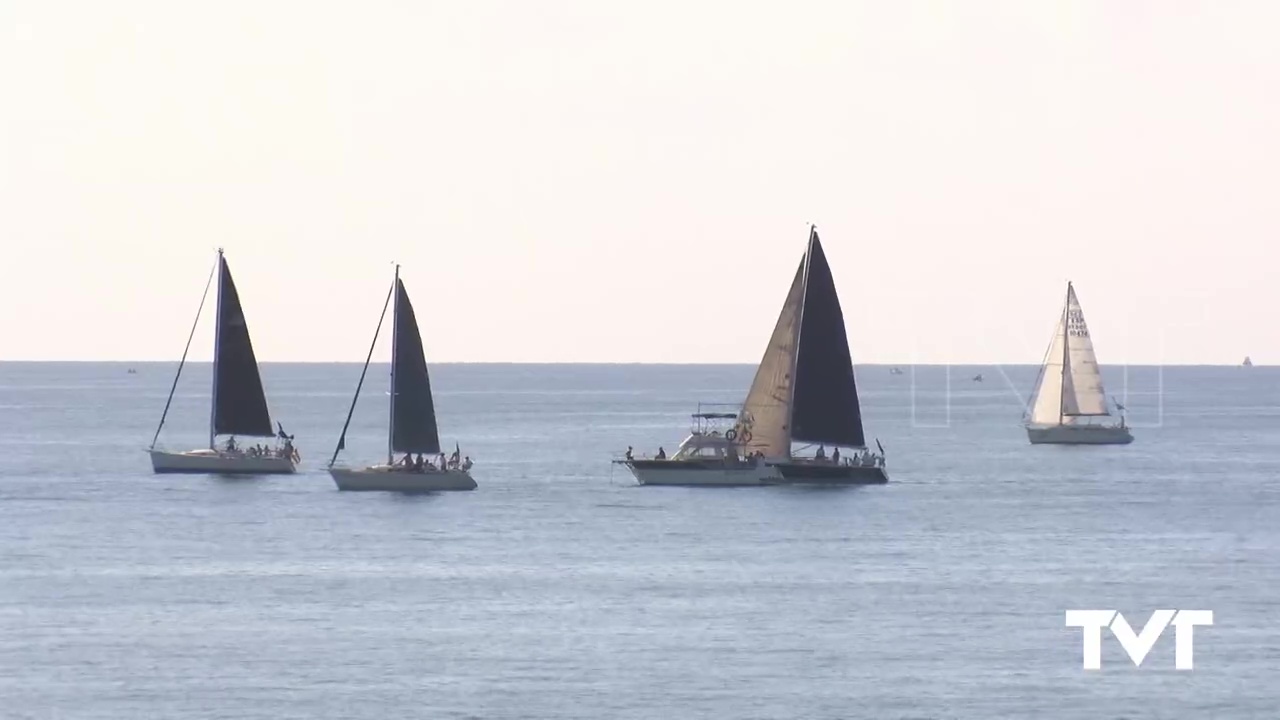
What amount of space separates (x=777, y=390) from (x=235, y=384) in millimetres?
31287

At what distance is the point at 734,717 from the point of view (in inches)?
2306

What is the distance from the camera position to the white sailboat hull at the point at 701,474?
12100 centimetres

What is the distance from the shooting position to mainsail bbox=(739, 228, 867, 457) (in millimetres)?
119625

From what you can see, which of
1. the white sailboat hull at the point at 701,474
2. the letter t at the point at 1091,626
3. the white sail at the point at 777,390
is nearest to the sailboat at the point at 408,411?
the white sailboat hull at the point at 701,474

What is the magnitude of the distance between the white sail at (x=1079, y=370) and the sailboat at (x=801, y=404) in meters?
50.2

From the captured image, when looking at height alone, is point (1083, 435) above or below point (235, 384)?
below

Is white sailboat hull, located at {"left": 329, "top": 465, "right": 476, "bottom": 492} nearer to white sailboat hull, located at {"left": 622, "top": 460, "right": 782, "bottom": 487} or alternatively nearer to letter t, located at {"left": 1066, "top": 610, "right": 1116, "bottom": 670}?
white sailboat hull, located at {"left": 622, "top": 460, "right": 782, "bottom": 487}

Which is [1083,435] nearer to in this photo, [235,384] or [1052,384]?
[1052,384]

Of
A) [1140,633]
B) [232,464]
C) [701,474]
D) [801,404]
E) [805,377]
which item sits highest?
[805,377]

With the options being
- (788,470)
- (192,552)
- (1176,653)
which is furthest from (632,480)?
(1176,653)

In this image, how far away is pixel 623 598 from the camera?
79375 mm

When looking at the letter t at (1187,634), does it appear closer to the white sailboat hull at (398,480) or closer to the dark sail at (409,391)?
the dark sail at (409,391)

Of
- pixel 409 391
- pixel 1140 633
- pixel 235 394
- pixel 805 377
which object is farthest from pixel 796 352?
pixel 1140 633

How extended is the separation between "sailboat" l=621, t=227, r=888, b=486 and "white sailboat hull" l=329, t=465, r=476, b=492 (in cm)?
1228
